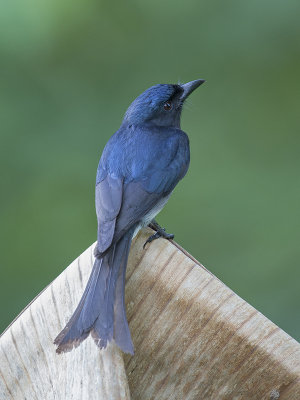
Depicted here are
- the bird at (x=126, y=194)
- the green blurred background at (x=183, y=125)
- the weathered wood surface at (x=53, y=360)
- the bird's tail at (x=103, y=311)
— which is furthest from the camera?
the green blurred background at (x=183, y=125)

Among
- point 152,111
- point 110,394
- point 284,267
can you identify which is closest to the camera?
point 110,394

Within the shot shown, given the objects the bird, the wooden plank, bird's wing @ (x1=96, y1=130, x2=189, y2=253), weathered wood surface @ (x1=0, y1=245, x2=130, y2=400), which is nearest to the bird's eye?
the bird

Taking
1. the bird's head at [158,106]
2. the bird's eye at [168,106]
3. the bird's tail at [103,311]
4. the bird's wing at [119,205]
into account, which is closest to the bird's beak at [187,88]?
the bird's head at [158,106]

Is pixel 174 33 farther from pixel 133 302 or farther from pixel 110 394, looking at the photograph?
pixel 110 394

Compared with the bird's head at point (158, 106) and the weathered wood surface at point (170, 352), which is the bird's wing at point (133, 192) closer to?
the bird's head at point (158, 106)

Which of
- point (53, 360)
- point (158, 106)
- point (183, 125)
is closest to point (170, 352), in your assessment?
point (53, 360)

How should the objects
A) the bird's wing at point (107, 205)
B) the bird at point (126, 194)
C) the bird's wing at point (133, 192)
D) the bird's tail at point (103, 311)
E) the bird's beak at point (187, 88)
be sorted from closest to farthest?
the bird's tail at point (103, 311) → the bird at point (126, 194) → the bird's wing at point (107, 205) → the bird's wing at point (133, 192) → the bird's beak at point (187, 88)

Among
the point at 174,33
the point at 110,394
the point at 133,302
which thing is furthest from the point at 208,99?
the point at 110,394
